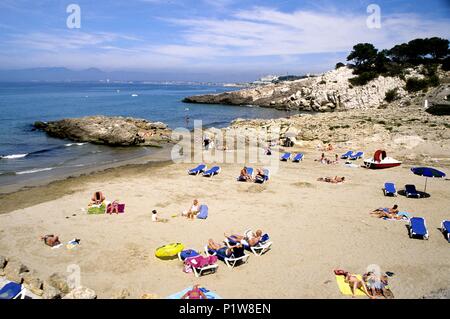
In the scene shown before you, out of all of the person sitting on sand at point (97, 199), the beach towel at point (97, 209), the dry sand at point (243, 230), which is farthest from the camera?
the person sitting on sand at point (97, 199)

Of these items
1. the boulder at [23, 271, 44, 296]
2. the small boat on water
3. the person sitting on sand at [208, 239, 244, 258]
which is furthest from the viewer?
the small boat on water

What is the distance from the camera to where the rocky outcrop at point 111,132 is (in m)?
32.2

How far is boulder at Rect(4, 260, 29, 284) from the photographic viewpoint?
27.7 feet

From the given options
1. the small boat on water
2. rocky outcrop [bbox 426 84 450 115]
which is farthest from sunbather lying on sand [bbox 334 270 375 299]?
rocky outcrop [bbox 426 84 450 115]

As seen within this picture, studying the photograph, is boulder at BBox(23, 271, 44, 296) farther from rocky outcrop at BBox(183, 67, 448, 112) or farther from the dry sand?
rocky outcrop at BBox(183, 67, 448, 112)

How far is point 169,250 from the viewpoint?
10281 millimetres

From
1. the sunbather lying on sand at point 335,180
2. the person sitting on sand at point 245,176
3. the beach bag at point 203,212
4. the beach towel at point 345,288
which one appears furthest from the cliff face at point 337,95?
the beach towel at point 345,288

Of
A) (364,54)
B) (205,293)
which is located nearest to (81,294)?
(205,293)

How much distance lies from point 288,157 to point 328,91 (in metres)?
47.6

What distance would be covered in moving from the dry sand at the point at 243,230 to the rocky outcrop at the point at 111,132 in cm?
1332

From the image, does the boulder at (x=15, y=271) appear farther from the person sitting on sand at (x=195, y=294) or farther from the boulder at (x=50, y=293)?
the person sitting on sand at (x=195, y=294)

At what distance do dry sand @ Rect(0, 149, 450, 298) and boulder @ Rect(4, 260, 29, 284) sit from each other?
82cm

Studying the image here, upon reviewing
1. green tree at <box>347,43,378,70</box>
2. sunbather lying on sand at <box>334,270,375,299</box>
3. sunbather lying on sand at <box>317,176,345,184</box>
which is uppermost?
green tree at <box>347,43,378,70</box>
